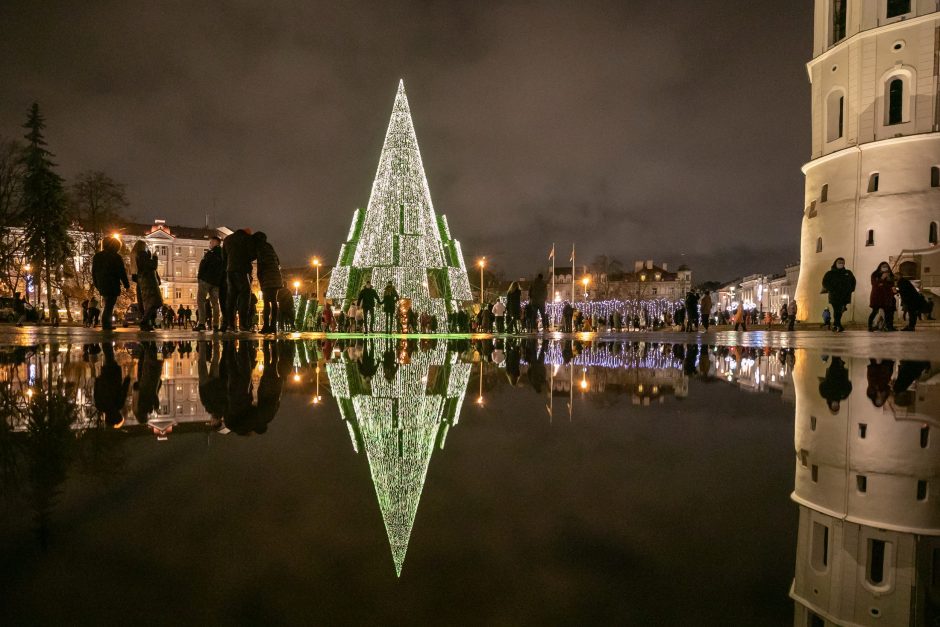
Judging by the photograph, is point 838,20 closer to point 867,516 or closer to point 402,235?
point 402,235

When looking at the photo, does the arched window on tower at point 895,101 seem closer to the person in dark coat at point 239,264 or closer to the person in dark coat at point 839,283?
the person in dark coat at point 839,283

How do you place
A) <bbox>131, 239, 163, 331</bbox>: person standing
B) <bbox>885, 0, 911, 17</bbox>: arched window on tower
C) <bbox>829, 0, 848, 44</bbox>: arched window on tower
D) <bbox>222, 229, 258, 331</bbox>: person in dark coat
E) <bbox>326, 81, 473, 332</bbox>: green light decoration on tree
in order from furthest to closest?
<bbox>829, 0, 848, 44</bbox>: arched window on tower → <bbox>885, 0, 911, 17</bbox>: arched window on tower → <bbox>326, 81, 473, 332</bbox>: green light decoration on tree → <bbox>131, 239, 163, 331</bbox>: person standing → <bbox>222, 229, 258, 331</bbox>: person in dark coat

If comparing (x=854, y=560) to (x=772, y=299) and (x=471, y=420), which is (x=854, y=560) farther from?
(x=772, y=299)

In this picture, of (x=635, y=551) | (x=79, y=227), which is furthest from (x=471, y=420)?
(x=79, y=227)

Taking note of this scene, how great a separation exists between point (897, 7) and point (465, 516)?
4321 cm

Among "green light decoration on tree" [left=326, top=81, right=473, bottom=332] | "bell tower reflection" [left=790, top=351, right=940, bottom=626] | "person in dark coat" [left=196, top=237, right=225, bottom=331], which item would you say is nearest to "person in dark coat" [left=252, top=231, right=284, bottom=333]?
"person in dark coat" [left=196, top=237, right=225, bottom=331]

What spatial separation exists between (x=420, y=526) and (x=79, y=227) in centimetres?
5001

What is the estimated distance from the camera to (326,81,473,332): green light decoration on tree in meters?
25.8

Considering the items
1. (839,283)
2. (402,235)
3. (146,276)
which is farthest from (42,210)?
(839,283)

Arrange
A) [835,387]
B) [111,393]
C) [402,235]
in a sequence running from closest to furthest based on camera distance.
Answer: [111,393] < [835,387] < [402,235]

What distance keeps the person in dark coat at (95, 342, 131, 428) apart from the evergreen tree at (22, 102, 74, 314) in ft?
133

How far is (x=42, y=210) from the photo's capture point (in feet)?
125

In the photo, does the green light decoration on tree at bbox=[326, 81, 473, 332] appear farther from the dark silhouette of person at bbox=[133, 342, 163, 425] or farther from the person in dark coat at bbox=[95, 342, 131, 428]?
the person in dark coat at bbox=[95, 342, 131, 428]

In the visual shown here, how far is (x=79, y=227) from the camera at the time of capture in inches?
1677
